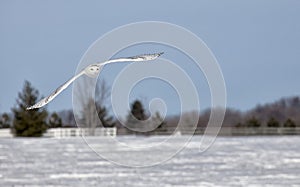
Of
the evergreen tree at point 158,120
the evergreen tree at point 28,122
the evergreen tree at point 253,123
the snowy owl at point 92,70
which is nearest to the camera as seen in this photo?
the snowy owl at point 92,70

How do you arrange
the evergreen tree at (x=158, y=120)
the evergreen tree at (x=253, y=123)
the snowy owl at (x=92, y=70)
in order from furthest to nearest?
the evergreen tree at (x=253, y=123)
the evergreen tree at (x=158, y=120)
the snowy owl at (x=92, y=70)

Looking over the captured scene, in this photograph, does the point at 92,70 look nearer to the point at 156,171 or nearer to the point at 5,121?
the point at 156,171

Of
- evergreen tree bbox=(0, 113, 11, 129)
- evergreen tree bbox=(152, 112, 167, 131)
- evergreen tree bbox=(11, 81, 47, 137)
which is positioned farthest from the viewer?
evergreen tree bbox=(0, 113, 11, 129)

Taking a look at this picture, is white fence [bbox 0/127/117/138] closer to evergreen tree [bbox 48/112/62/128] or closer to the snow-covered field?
evergreen tree [bbox 48/112/62/128]

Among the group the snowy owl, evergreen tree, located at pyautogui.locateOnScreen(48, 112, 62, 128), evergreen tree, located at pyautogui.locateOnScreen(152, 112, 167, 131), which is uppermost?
evergreen tree, located at pyautogui.locateOnScreen(48, 112, 62, 128)

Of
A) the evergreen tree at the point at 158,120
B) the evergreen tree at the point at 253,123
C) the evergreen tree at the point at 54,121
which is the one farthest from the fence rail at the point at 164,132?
the evergreen tree at the point at 54,121

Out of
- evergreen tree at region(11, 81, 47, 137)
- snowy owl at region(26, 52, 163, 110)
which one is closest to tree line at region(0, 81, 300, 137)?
evergreen tree at region(11, 81, 47, 137)

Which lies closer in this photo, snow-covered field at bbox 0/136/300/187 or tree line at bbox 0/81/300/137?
snow-covered field at bbox 0/136/300/187

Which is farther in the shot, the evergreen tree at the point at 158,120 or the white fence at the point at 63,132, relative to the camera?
the white fence at the point at 63,132

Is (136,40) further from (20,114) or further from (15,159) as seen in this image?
(20,114)

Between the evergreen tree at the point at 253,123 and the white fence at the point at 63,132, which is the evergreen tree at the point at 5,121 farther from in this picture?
the evergreen tree at the point at 253,123


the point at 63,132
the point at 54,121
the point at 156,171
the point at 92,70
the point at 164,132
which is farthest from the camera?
the point at 54,121

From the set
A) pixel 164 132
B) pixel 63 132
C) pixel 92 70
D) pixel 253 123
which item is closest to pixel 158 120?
pixel 63 132

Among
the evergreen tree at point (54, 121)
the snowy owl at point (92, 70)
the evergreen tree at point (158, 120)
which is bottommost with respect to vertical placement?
the snowy owl at point (92, 70)
